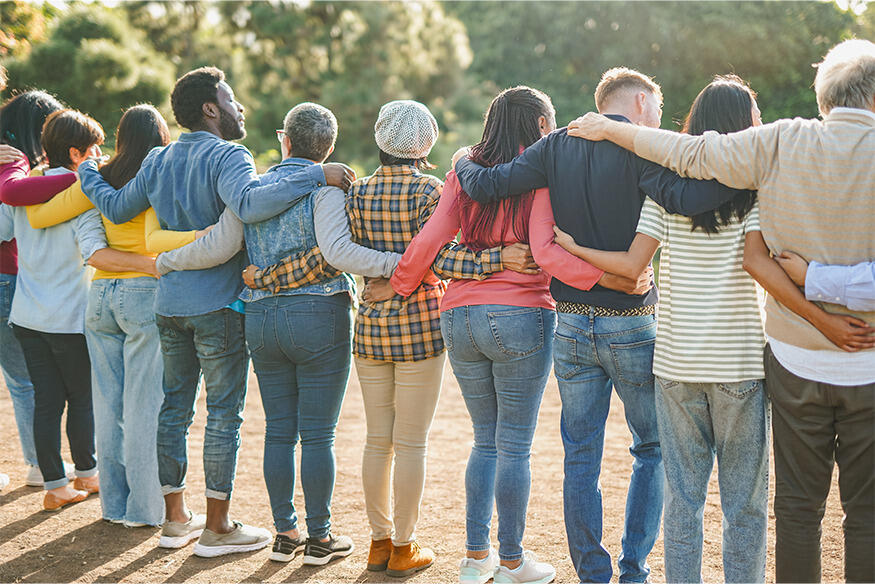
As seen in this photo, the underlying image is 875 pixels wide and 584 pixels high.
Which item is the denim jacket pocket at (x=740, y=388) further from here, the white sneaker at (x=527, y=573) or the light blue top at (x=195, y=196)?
the light blue top at (x=195, y=196)

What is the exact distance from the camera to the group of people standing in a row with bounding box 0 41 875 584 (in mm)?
2566

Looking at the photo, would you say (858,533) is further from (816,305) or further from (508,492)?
(508,492)

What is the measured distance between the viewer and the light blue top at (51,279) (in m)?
4.24

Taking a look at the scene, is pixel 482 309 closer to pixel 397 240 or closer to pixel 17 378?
pixel 397 240

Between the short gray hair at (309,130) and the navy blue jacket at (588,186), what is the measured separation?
0.78 meters

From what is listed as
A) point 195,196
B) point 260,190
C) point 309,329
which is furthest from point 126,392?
point 260,190

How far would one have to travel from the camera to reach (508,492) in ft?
10.5

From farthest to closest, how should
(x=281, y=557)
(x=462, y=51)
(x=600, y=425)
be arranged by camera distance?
(x=462, y=51), (x=281, y=557), (x=600, y=425)

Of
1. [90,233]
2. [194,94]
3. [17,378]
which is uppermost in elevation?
[194,94]

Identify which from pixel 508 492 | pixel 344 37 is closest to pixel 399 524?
pixel 508 492

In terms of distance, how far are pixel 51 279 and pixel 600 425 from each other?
288 centimetres

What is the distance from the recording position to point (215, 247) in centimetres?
361

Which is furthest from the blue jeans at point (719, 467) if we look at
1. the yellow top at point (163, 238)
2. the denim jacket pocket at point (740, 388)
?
the yellow top at point (163, 238)

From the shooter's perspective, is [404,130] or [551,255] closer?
[551,255]
